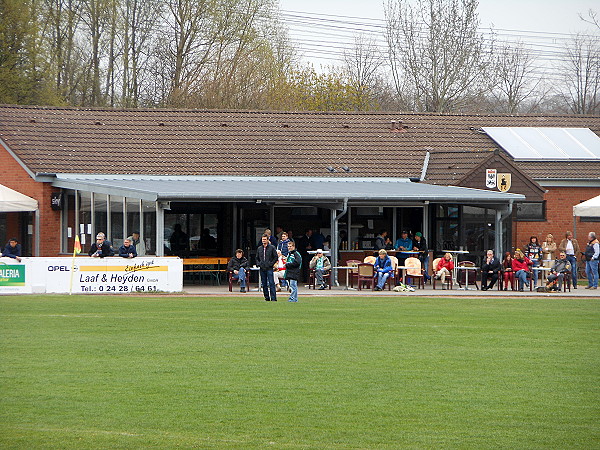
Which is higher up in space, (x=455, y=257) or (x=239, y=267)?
(x=455, y=257)

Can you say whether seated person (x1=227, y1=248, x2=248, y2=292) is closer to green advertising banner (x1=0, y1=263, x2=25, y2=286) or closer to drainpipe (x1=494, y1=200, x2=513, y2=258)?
green advertising banner (x1=0, y1=263, x2=25, y2=286)

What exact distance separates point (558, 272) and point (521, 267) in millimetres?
1033

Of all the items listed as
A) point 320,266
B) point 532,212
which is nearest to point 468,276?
point 320,266

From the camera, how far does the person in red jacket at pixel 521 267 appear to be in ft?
96.5

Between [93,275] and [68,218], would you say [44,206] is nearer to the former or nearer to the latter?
[68,218]

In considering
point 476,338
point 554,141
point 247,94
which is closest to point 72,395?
point 476,338

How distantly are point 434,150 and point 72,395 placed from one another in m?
26.5

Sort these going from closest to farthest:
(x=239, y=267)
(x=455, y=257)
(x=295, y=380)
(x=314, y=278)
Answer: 1. (x=295, y=380)
2. (x=239, y=267)
3. (x=314, y=278)
4. (x=455, y=257)

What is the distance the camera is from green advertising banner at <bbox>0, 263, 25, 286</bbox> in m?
26.3

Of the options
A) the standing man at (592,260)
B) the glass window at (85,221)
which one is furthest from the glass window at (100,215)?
the standing man at (592,260)

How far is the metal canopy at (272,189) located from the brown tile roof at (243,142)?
51 cm

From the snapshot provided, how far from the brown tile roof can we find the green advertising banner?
269 inches

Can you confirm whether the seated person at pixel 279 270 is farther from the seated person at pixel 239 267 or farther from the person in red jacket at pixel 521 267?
the person in red jacket at pixel 521 267

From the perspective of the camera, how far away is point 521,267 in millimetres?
29703
